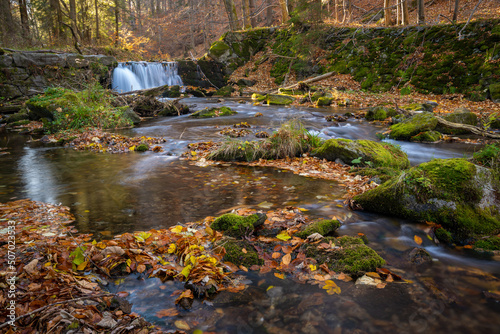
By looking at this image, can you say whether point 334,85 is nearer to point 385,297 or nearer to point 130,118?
point 130,118

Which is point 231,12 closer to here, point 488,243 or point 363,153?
point 363,153

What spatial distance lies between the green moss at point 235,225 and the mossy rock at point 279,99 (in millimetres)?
14025

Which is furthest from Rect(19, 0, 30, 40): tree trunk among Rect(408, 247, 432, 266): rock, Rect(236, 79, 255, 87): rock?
Rect(408, 247, 432, 266): rock

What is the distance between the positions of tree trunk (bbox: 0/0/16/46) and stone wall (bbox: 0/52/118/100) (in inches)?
274

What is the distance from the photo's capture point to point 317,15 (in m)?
19.8

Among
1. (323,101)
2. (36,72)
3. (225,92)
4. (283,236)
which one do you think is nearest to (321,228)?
(283,236)

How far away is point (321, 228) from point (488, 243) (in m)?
1.87

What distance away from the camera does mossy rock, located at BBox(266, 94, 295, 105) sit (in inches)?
669

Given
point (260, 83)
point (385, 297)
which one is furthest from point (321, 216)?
point (260, 83)

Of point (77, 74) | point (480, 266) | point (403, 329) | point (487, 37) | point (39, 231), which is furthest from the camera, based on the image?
point (77, 74)

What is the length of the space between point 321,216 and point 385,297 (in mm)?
1564

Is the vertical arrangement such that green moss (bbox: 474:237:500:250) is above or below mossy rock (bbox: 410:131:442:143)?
below

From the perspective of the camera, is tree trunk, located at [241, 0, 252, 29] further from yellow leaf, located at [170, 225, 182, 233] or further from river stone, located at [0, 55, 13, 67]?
yellow leaf, located at [170, 225, 182, 233]

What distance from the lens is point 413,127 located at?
959 centimetres
